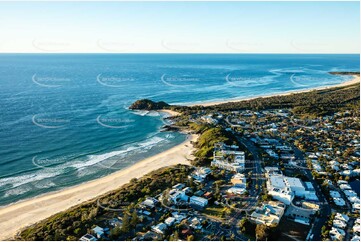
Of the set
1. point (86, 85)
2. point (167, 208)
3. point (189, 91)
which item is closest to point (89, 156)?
point (167, 208)

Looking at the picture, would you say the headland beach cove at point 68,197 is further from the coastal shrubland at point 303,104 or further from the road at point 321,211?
the coastal shrubland at point 303,104

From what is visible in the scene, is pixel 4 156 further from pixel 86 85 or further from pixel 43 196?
pixel 86 85

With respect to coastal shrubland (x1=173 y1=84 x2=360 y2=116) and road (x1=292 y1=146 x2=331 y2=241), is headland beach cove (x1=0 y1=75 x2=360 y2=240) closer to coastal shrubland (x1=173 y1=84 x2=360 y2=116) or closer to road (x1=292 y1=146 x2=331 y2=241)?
road (x1=292 y1=146 x2=331 y2=241)

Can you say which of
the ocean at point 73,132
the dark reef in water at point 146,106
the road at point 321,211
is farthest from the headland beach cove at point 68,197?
the dark reef in water at point 146,106

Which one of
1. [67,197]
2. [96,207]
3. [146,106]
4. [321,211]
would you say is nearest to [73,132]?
[67,197]

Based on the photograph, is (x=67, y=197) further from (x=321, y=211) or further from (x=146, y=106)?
(x=146, y=106)

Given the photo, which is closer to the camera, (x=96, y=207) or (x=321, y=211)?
(x=321, y=211)
